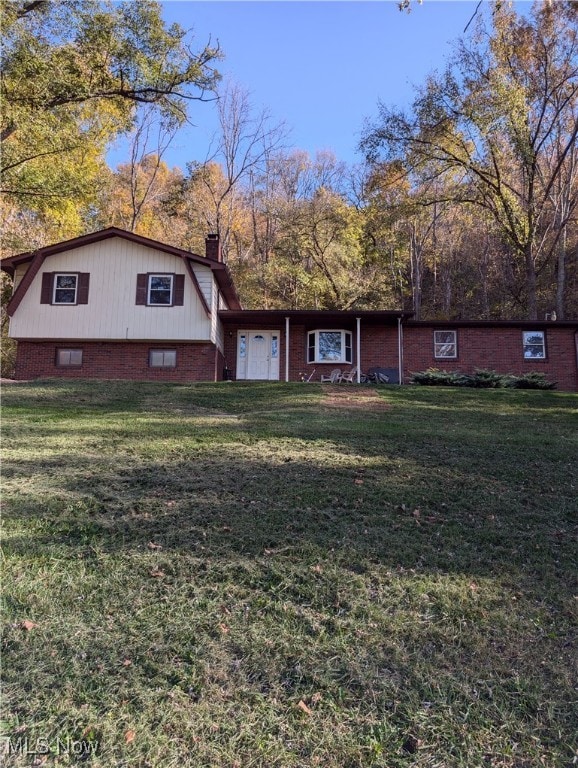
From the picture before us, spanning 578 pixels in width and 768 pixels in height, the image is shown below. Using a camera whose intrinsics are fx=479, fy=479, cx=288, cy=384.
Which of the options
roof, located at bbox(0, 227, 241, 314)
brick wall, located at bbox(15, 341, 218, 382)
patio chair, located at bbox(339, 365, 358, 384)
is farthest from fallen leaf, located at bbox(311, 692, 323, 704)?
roof, located at bbox(0, 227, 241, 314)

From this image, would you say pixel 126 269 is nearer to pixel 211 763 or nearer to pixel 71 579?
pixel 71 579

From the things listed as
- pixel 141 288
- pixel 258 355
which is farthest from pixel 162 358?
pixel 258 355

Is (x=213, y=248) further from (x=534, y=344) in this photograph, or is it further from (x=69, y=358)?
(x=534, y=344)

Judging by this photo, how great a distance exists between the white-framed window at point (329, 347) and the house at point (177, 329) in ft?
0.12

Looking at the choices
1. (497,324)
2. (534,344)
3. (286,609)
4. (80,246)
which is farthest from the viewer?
(534,344)

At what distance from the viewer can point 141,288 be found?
608 inches

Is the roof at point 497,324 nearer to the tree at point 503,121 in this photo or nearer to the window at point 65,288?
the tree at point 503,121

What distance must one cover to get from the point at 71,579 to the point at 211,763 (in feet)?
4.92

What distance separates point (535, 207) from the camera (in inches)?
793

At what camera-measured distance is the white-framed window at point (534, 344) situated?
54.0 feet

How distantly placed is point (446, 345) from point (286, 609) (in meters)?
15.3

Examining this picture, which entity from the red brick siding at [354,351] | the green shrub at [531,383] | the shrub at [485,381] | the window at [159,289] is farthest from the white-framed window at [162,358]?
the green shrub at [531,383]

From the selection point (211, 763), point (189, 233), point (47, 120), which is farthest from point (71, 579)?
point (189, 233)

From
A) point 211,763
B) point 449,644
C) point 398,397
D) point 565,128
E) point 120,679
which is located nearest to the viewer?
point 211,763
